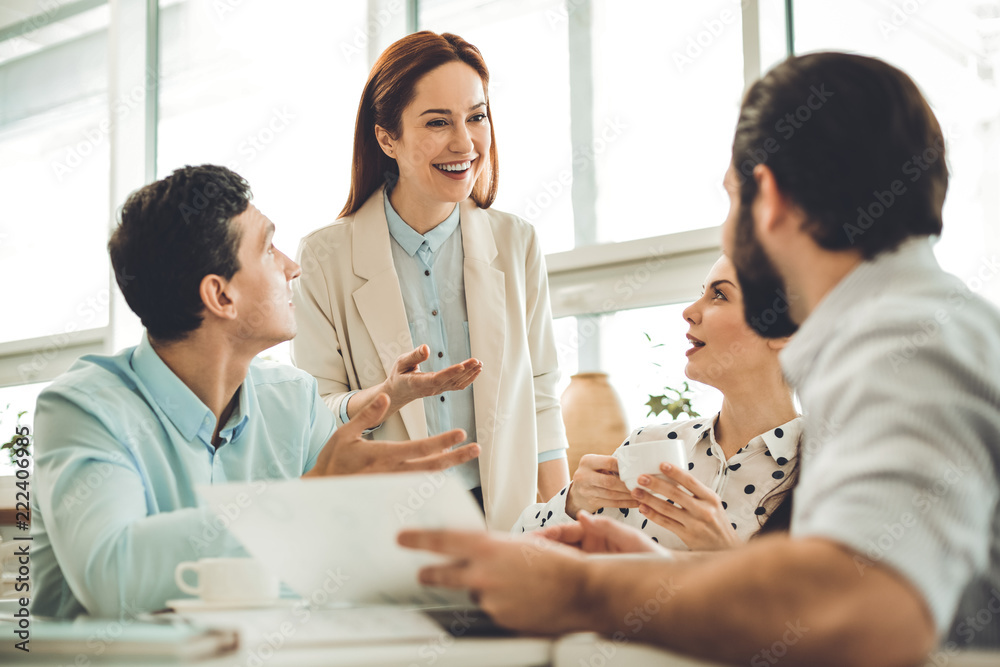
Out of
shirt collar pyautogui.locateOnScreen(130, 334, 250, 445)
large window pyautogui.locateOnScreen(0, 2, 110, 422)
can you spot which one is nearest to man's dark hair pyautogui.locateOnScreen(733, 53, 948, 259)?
shirt collar pyautogui.locateOnScreen(130, 334, 250, 445)

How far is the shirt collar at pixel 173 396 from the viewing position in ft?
4.74

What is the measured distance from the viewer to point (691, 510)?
1.46 meters

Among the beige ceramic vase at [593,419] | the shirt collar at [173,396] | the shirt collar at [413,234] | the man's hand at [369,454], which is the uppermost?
the shirt collar at [413,234]

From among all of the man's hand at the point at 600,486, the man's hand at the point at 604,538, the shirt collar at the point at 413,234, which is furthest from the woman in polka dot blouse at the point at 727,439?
the shirt collar at the point at 413,234

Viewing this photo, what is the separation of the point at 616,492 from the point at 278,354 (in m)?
2.64

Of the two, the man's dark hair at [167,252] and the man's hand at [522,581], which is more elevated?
the man's dark hair at [167,252]

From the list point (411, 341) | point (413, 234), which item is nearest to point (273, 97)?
point (413, 234)

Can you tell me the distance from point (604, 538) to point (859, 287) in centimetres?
45

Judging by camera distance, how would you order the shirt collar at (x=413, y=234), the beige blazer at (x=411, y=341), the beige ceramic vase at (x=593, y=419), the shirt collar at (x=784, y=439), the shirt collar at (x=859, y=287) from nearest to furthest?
the shirt collar at (x=859, y=287) → the shirt collar at (x=784, y=439) → the beige blazer at (x=411, y=341) → the shirt collar at (x=413, y=234) → the beige ceramic vase at (x=593, y=419)

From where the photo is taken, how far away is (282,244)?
13.7ft

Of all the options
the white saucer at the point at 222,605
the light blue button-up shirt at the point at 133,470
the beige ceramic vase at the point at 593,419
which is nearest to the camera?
the white saucer at the point at 222,605

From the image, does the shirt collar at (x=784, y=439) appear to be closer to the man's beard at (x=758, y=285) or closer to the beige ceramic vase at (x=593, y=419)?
the man's beard at (x=758, y=285)

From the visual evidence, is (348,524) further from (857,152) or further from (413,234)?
(413,234)

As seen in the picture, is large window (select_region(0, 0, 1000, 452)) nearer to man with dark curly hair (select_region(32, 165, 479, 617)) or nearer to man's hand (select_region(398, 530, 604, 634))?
man with dark curly hair (select_region(32, 165, 479, 617))
